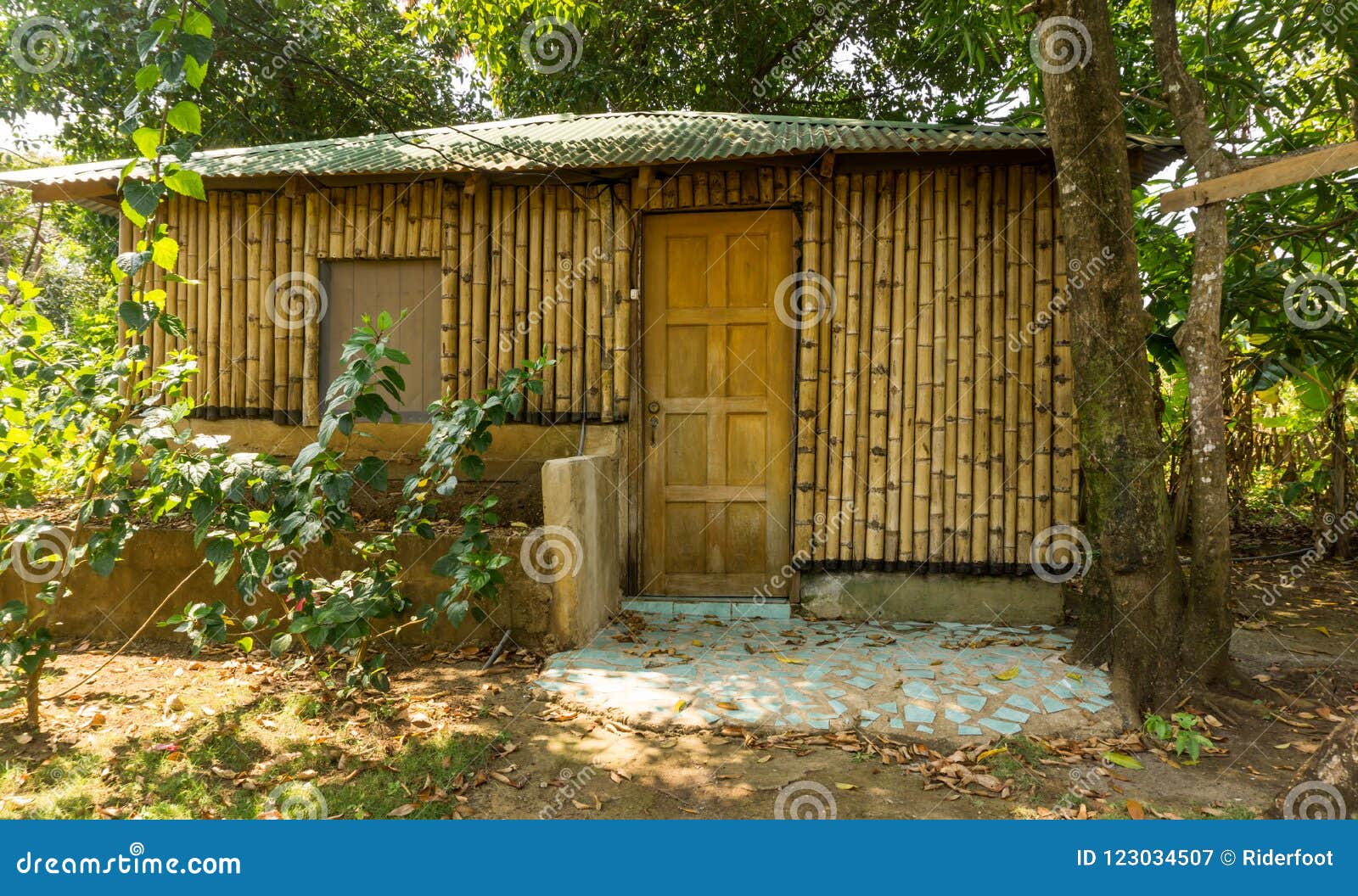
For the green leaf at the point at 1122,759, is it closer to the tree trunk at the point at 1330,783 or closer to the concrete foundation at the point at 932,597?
the tree trunk at the point at 1330,783

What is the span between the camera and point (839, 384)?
18.7ft

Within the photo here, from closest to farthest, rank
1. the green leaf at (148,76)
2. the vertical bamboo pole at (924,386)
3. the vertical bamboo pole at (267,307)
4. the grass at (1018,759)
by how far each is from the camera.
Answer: the green leaf at (148,76) → the grass at (1018,759) → the vertical bamboo pole at (924,386) → the vertical bamboo pole at (267,307)

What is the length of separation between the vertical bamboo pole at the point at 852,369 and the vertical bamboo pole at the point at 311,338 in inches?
150

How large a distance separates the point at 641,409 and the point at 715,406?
53 centimetres

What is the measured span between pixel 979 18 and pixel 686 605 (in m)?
4.99

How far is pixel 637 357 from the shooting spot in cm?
598

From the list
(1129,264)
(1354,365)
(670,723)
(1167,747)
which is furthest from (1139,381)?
(1354,365)

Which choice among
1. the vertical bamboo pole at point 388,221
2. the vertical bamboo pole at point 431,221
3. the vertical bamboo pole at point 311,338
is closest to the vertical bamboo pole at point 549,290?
the vertical bamboo pole at point 431,221

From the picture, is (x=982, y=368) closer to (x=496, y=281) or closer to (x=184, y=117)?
(x=496, y=281)

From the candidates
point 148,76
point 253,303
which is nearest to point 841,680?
point 148,76

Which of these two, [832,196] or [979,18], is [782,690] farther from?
[979,18]

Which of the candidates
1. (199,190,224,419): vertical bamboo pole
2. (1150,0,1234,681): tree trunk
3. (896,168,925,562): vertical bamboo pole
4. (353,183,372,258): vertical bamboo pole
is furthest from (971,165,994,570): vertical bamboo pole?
(199,190,224,419): vertical bamboo pole

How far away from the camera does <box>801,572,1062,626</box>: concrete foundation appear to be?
18.4ft

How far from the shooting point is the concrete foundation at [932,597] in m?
5.61
